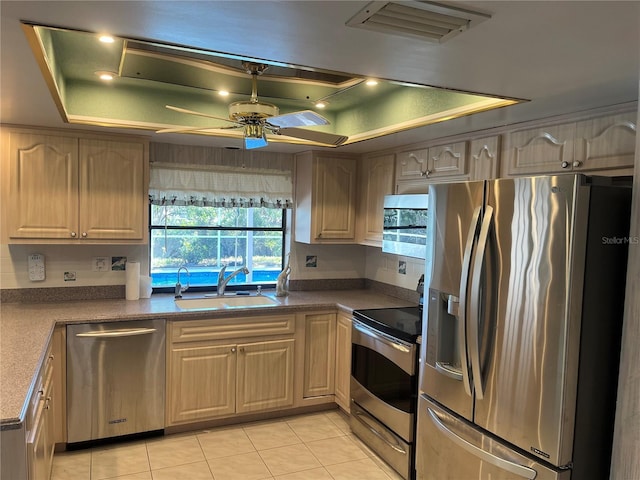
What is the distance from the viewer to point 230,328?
3.42 metres

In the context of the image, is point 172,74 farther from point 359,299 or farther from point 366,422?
point 366,422

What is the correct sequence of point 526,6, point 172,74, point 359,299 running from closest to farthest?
point 526,6, point 172,74, point 359,299

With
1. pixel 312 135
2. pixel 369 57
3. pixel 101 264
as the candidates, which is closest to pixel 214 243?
pixel 101 264

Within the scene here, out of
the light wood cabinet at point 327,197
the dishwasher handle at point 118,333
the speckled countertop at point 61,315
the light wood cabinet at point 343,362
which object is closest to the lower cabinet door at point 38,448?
the speckled countertop at point 61,315

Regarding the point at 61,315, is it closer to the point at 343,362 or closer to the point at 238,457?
the point at 238,457

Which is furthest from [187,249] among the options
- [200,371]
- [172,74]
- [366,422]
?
[366,422]

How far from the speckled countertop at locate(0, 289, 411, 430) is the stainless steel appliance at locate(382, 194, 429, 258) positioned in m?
0.60

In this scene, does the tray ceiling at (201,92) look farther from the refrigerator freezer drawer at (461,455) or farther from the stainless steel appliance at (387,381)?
the refrigerator freezer drawer at (461,455)

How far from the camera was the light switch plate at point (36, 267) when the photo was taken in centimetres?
338

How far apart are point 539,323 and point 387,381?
1.33m

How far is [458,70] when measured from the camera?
180cm

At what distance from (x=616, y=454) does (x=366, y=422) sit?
1.74 meters

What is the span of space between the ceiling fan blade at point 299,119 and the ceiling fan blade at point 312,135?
0.12 m

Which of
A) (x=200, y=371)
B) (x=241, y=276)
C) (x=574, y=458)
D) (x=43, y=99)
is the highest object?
(x=43, y=99)
